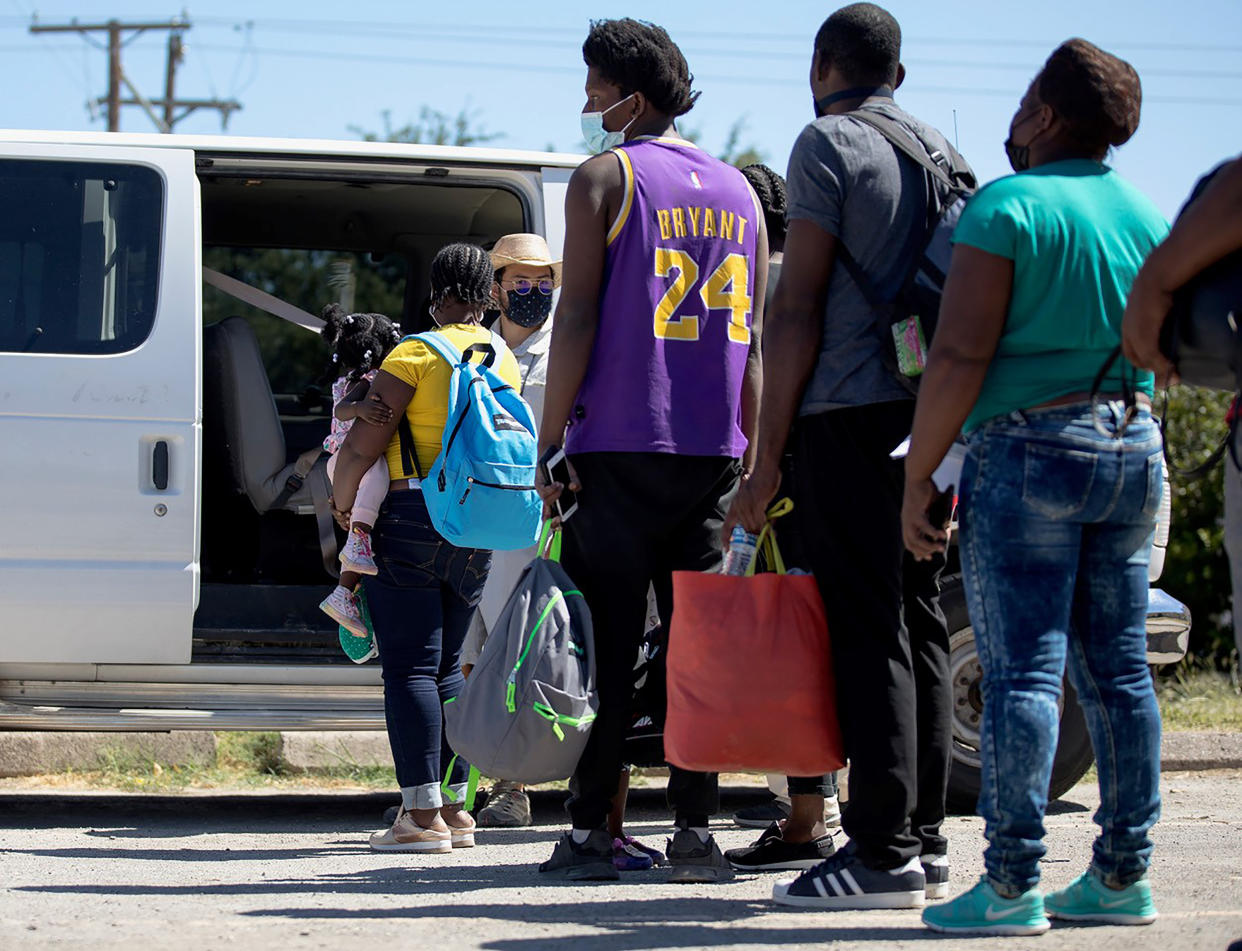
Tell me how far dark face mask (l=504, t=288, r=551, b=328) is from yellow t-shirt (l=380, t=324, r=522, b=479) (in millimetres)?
390

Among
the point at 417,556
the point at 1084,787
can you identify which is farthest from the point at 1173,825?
the point at 417,556

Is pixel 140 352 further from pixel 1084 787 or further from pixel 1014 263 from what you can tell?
pixel 1084 787

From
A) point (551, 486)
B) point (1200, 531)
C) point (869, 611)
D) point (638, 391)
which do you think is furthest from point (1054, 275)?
point (1200, 531)

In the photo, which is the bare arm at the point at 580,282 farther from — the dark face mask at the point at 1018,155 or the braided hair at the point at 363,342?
the braided hair at the point at 363,342

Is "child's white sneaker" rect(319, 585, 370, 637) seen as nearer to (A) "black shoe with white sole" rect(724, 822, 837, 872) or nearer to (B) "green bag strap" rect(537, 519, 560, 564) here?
(B) "green bag strap" rect(537, 519, 560, 564)

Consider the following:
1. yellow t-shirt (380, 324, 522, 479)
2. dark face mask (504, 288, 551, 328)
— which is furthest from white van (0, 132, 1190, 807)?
yellow t-shirt (380, 324, 522, 479)

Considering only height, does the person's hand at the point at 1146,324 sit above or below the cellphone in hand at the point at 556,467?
above

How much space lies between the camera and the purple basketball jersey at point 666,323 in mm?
3803

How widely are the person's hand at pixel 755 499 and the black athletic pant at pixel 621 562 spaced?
258mm

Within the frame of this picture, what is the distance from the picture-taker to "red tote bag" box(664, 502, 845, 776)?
3438 mm

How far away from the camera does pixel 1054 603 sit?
3.09m

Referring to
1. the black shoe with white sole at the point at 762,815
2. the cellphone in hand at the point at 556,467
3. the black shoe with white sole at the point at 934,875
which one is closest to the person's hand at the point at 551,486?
the cellphone in hand at the point at 556,467

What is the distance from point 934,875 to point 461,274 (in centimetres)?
214

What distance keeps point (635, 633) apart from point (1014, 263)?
1325 mm
